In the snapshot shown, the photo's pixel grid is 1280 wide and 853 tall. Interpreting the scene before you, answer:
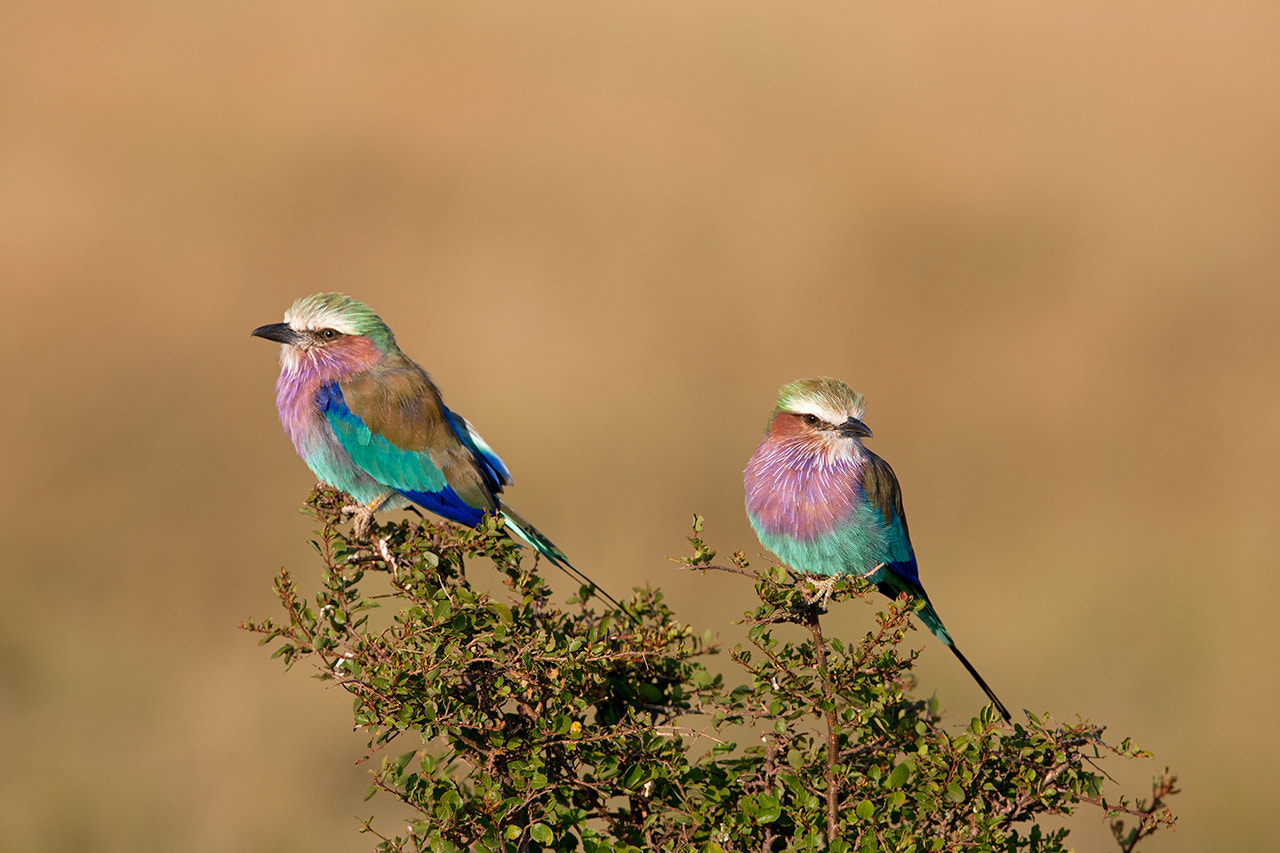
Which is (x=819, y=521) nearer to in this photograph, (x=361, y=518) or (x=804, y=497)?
(x=804, y=497)

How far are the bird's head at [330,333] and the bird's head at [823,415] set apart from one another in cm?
138

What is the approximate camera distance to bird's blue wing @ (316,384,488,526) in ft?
13.0

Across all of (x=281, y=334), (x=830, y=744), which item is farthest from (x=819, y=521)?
(x=281, y=334)

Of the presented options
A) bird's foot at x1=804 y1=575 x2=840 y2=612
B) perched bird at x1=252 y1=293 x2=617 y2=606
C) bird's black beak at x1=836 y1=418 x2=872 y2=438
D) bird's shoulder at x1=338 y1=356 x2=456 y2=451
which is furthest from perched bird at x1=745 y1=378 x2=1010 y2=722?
bird's shoulder at x1=338 y1=356 x2=456 y2=451

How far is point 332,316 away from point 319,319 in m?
0.05

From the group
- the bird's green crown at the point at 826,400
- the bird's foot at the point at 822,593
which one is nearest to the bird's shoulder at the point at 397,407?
the bird's green crown at the point at 826,400

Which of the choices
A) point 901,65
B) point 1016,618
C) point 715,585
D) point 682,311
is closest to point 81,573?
point 715,585

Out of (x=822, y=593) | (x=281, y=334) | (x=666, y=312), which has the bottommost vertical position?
(x=822, y=593)

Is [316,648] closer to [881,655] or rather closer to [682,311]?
[881,655]

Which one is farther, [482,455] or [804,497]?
[482,455]

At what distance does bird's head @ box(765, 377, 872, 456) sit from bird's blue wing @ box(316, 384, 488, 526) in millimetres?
1037

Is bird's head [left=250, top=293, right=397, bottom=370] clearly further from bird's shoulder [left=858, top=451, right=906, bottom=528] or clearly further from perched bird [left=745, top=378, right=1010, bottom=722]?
bird's shoulder [left=858, top=451, right=906, bottom=528]

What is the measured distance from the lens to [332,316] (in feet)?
13.6

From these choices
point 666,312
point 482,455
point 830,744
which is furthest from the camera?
point 666,312
